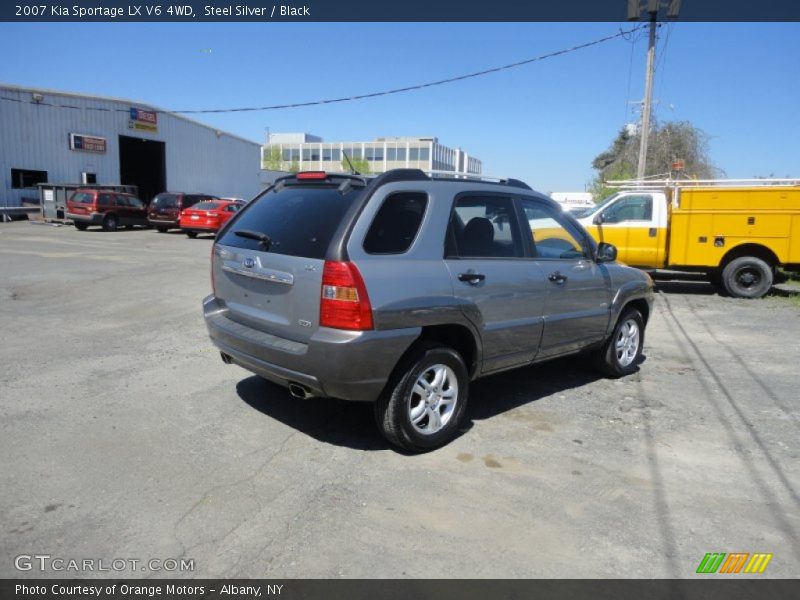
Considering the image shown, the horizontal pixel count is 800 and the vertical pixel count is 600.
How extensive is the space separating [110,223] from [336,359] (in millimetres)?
23482

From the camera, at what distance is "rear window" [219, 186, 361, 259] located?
380 cm

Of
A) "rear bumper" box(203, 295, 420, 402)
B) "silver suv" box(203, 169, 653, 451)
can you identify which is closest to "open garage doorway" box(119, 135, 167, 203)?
"silver suv" box(203, 169, 653, 451)

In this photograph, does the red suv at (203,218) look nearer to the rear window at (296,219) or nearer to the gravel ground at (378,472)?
the gravel ground at (378,472)

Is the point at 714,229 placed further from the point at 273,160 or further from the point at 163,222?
the point at 273,160

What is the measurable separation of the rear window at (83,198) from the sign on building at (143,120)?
12731 mm

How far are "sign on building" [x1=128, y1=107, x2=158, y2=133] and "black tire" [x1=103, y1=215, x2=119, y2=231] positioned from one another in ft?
42.8

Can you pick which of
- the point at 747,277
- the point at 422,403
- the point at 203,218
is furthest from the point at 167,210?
the point at 422,403

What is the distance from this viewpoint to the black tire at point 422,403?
3828 millimetres

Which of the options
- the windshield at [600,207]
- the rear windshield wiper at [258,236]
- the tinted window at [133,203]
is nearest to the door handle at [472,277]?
the rear windshield wiper at [258,236]

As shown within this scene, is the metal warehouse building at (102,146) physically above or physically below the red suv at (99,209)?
above

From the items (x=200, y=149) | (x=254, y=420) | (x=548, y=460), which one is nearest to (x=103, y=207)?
(x=200, y=149)

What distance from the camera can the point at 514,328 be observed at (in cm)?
454
